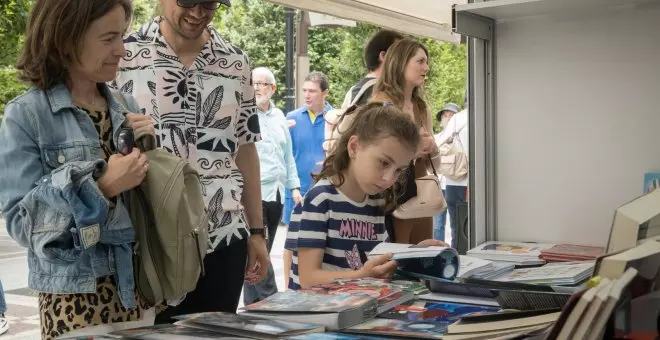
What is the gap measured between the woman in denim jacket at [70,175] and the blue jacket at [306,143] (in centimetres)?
507

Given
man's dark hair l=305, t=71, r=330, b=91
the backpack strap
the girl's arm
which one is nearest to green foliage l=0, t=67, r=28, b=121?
man's dark hair l=305, t=71, r=330, b=91

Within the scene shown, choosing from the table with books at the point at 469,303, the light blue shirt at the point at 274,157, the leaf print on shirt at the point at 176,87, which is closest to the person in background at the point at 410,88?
the table with books at the point at 469,303

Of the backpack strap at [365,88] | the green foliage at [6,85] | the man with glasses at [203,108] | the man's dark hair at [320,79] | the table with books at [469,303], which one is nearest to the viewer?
A: the table with books at [469,303]

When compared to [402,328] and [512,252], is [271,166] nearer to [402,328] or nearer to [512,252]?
[512,252]

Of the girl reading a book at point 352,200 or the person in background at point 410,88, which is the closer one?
the girl reading a book at point 352,200

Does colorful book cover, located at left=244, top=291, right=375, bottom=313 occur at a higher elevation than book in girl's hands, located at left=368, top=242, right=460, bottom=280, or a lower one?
lower

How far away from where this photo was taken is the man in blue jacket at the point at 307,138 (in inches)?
284

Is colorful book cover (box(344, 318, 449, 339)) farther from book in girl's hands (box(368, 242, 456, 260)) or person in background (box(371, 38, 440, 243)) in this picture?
person in background (box(371, 38, 440, 243))

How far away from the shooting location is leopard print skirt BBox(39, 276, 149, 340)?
1.98 meters

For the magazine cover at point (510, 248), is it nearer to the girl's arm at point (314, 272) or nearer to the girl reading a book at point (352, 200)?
the girl reading a book at point (352, 200)

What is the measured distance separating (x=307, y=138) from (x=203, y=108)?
4.66m

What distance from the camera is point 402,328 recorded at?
1.65 m

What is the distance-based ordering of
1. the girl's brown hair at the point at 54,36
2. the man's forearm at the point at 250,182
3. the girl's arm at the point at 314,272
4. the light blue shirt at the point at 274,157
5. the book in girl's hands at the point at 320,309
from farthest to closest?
1. the light blue shirt at the point at 274,157
2. the man's forearm at the point at 250,182
3. the girl's arm at the point at 314,272
4. the girl's brown hair at the point at 54,36
5. the book in girl's hands at the point at 320,309

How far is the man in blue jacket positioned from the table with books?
4554 mm
